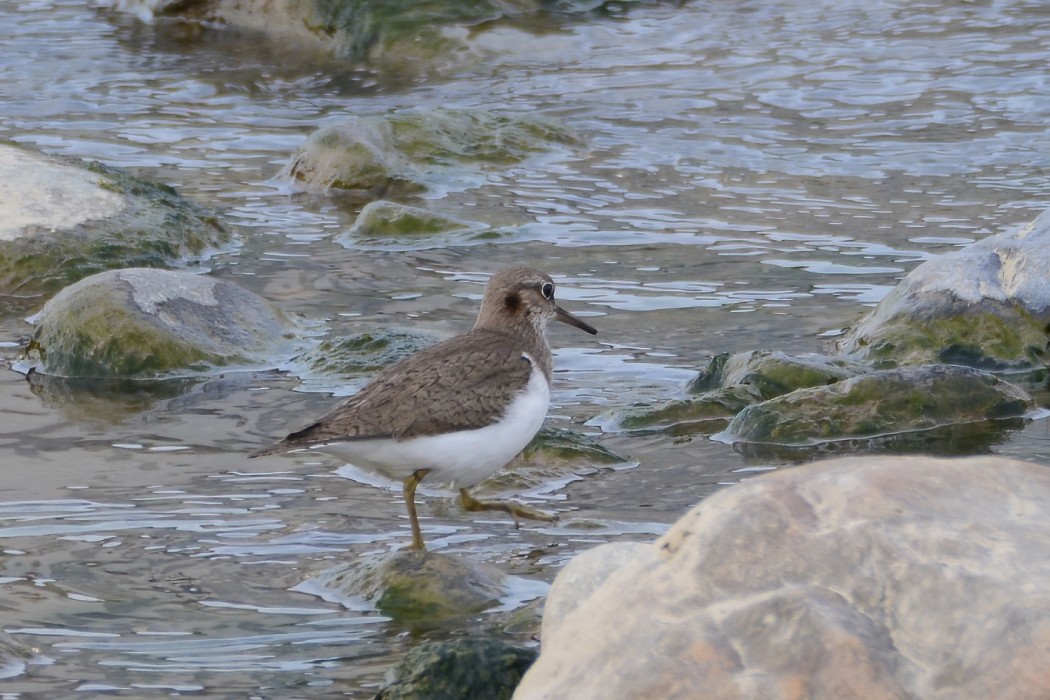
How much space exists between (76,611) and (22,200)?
14.7 feet

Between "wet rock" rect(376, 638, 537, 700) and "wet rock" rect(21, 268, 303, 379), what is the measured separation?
3625 mm

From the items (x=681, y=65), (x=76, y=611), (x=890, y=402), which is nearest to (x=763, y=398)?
(x=890, y=402)

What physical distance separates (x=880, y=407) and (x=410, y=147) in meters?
5.61

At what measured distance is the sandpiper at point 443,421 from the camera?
5.52m

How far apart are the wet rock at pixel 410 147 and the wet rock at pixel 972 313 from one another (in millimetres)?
4197

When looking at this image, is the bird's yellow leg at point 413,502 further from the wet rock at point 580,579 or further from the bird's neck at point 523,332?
the wet rock at point 580,579

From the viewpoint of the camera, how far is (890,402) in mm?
6668

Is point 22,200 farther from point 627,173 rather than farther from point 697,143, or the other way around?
point 697,143

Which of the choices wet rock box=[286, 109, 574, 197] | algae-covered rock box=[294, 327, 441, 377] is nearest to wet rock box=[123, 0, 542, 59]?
wet rock box=[286, 109, 574, 197]

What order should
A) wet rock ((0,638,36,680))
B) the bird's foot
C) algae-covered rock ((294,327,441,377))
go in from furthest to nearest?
algae-covered rock ((294,327,441,377)), the bird's foot, wet rock ((0,638,36,680))

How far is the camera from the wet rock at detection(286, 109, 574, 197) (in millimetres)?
10984

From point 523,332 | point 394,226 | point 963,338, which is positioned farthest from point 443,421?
point 394,226

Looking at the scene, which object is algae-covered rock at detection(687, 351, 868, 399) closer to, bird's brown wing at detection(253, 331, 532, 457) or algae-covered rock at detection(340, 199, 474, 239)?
bird's brown wing at detection(253, 331, 532, 457)

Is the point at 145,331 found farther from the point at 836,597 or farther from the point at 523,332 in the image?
the point at 836,597
